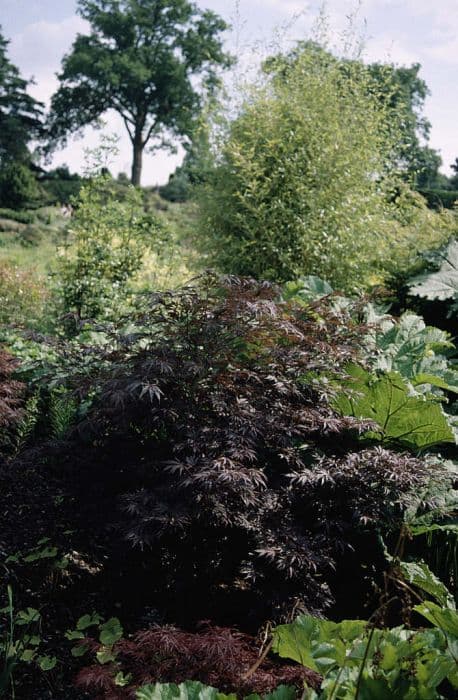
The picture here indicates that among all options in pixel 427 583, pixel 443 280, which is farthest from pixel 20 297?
pixel 427 583

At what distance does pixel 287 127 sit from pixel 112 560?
589 cm

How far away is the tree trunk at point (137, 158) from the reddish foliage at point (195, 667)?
27.7 meters

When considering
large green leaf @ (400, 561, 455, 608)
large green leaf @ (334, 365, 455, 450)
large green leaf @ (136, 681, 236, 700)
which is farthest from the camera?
large green leaf @ (334, 365, 455, 450)

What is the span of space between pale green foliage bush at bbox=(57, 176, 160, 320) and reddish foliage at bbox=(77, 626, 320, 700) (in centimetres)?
516

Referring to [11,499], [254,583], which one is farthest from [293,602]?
[11,499]

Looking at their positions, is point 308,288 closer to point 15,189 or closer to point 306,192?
point 306,192

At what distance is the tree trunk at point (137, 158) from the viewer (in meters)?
28.8

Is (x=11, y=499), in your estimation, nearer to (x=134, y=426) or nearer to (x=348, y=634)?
(x=134, y=426)

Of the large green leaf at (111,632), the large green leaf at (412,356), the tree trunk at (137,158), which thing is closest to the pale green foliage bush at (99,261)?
the large green leaf at (412,356)

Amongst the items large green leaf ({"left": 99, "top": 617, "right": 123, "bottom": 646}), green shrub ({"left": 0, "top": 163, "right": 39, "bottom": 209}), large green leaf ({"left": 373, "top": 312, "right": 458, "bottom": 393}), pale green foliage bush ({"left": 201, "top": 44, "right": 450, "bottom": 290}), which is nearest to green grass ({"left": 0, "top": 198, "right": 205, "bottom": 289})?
green shrub ({"left": 0, "top": 163, "right": 39, "bottom": 209})

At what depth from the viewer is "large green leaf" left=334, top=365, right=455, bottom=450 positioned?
297 centimetres

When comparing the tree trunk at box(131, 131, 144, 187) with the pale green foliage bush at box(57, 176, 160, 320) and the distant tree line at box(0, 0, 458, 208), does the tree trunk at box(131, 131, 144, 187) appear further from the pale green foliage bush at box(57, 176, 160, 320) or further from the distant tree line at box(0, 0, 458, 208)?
the pale green foliage bush at box(57, 176, 160, 320)

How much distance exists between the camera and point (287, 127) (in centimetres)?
747

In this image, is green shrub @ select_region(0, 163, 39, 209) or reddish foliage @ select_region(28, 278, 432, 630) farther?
green shrub @ select_region(0, 163, 39, 209)
